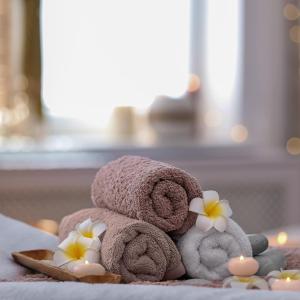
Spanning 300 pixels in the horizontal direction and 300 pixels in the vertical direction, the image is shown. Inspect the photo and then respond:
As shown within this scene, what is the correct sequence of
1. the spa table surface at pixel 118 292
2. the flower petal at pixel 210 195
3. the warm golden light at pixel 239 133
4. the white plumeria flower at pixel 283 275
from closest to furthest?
the spa table surface at pixel 118 292, the white plumeria flower at pixel 283 275, the flower petal at pixel 210 195, the warm golden light at pixel 239 133

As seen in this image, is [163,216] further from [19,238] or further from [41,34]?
[41,34]

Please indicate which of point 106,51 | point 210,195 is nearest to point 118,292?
point 210,195

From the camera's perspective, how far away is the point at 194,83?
11.2ft

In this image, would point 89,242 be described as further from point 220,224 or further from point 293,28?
point 293,28

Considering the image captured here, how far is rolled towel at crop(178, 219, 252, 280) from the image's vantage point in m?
1.01

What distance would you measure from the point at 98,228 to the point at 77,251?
37 millimetres

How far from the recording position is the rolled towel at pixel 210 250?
101 cm

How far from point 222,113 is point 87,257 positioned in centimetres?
242

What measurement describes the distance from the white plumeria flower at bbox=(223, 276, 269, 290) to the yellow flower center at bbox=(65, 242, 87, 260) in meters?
0.18

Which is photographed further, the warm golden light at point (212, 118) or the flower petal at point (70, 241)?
the warm golden light at point (212, 118)

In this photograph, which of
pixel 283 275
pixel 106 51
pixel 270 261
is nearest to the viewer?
pixel 283 275

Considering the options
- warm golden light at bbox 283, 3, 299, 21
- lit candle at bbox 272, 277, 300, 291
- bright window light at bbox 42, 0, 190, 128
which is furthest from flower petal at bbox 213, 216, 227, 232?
warm golden light at bbox 283, 3, 299, 21

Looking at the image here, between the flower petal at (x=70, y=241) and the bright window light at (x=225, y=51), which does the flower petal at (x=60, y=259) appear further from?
the bright window light at (x=225, y=51)

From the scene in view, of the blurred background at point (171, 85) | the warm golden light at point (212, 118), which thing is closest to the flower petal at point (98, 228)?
the blurred background at point (171, 85)
